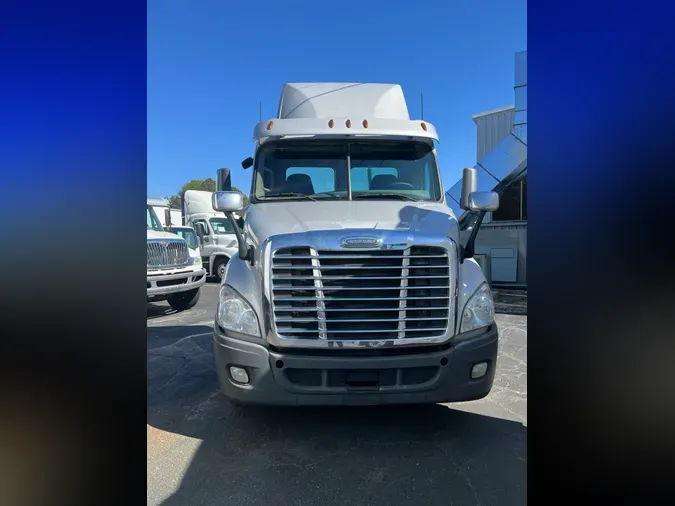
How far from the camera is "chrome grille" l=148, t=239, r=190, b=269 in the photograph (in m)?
7.30

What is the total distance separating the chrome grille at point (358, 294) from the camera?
8.64ft

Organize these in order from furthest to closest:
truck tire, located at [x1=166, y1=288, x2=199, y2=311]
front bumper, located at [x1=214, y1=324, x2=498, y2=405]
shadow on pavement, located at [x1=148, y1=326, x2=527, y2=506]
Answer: truck tire, located at [x1=166, y1=288, x2=199, y2=311] → front bumper, located at [x1=214, y1=324, x2=498, y2=405] → shadow on pavement, located at [x1=148, y1=326, x2=527, y2=506]

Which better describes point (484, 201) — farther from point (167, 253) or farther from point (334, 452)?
point (167, 253)

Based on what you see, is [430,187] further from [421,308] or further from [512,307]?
[512,307]

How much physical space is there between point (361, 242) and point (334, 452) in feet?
5.16

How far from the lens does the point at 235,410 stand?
11.2 ft

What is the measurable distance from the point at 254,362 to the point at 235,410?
1.15 meters

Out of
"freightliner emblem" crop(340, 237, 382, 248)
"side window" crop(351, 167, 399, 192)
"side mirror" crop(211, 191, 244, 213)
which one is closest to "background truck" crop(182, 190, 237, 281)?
"side mirror" crop(211, 191, 244, 213)

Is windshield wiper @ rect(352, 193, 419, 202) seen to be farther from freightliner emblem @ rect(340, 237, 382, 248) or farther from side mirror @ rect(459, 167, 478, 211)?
freightliner emblem @ rect(340, 237, 382, 248)

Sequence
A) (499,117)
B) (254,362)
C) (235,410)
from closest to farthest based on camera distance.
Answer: (254,362), (235,410), (499,117)

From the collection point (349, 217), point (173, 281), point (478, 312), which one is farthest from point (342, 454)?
point (173, 281)

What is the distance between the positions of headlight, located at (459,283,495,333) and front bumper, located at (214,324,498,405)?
0.46 feet
